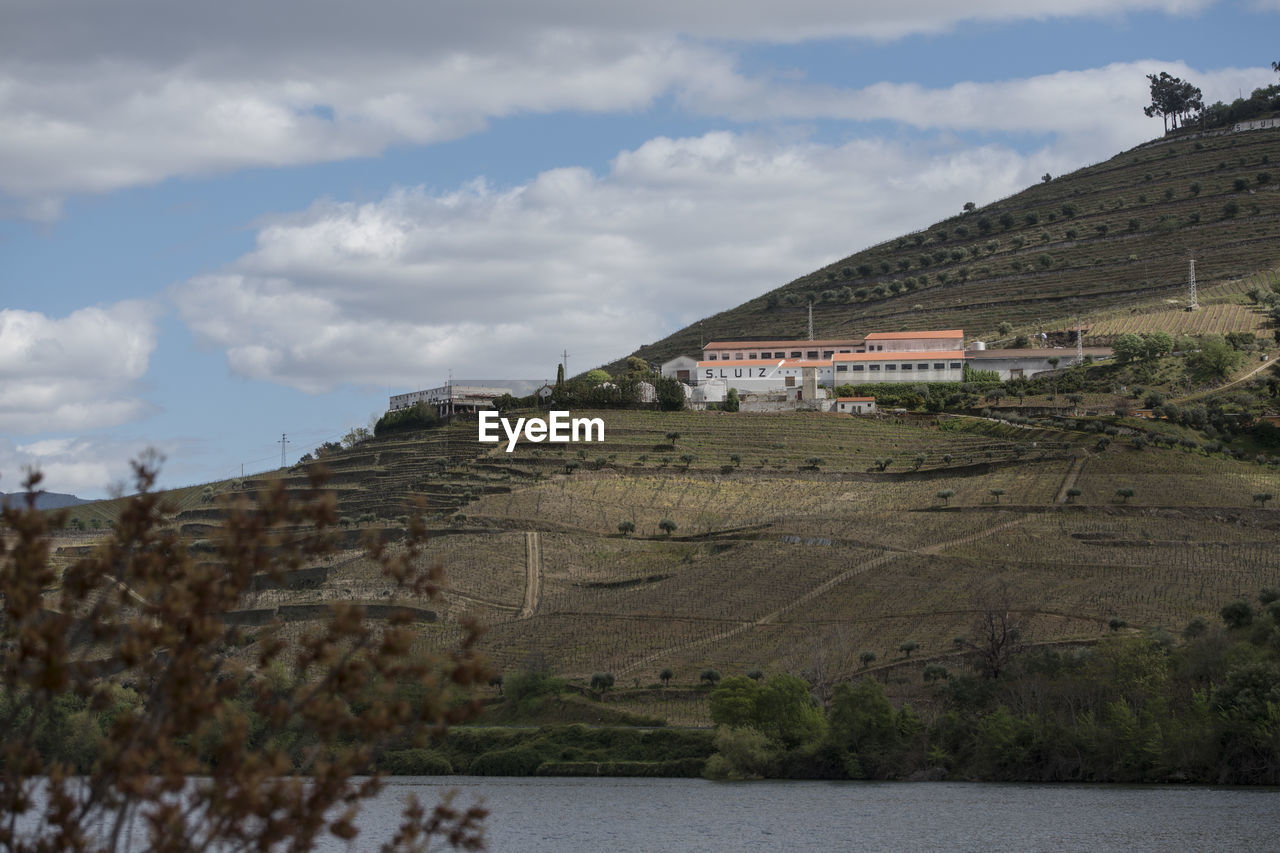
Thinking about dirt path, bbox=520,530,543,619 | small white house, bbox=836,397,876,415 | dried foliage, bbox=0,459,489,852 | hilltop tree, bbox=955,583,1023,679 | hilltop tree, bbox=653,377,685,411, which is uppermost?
hilltop tree, bbox=653,377,685,411

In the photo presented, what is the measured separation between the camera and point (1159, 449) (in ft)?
400

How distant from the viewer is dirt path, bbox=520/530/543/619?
102125 millimetres

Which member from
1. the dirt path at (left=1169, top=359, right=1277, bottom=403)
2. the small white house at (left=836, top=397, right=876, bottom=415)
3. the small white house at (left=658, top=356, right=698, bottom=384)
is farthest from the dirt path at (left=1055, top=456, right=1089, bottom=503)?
the small white house at (left=658, top=356, right=698, bottom=384)

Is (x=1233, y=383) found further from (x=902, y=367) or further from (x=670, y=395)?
(x=670, y=395)

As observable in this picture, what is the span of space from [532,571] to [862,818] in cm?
5354

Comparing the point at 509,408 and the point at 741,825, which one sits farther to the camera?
the point at 509,408

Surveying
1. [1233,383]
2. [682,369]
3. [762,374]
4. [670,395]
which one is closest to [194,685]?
[670,395]

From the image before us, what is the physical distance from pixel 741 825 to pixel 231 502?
43.7m

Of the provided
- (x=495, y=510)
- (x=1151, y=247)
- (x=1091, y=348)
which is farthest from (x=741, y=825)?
(x=1151, y=247)

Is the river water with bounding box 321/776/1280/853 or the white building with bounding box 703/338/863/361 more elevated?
the white building with bounding box 703/338/863/361

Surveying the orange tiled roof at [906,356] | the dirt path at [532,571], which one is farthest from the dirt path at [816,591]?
the orange tiled roof at [906,356]

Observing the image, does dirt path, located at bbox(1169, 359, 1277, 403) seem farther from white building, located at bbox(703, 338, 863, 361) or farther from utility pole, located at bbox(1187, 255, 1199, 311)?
white building, located at bbox(703, 338, 863, 361)

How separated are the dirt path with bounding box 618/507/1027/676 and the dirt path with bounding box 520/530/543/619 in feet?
39.3

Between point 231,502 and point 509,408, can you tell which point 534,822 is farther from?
point 509,408
